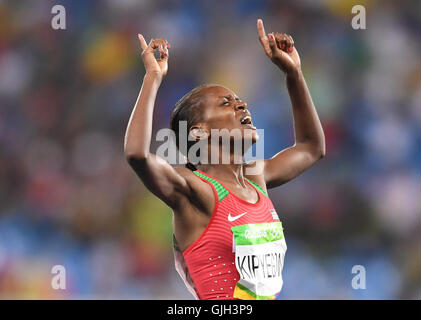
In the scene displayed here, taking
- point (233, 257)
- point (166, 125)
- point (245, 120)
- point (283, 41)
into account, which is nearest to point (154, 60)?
point (245, 120)

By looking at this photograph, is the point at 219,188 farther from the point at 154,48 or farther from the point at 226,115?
the point at 154,48

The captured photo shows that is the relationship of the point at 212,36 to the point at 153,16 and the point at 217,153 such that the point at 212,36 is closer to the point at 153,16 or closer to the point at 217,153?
the point at 153,16

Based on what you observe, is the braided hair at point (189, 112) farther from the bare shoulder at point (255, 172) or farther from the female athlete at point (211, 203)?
the bare shoulder at point (255, 172)

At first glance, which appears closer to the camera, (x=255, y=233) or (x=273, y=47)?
(x=255, y=233)

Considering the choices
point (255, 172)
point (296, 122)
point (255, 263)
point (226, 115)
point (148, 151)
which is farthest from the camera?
point (296, 122)

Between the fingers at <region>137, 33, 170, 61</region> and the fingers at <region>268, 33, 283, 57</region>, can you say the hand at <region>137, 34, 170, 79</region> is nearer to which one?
the fingers at <region>137, 33, 170, 61</region>

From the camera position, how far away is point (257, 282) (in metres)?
2.32

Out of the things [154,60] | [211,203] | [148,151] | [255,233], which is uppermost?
[154,60]

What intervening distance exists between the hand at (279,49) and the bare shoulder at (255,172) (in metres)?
0.52

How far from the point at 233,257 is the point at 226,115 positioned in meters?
0.70

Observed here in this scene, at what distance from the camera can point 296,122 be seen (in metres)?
2.92
